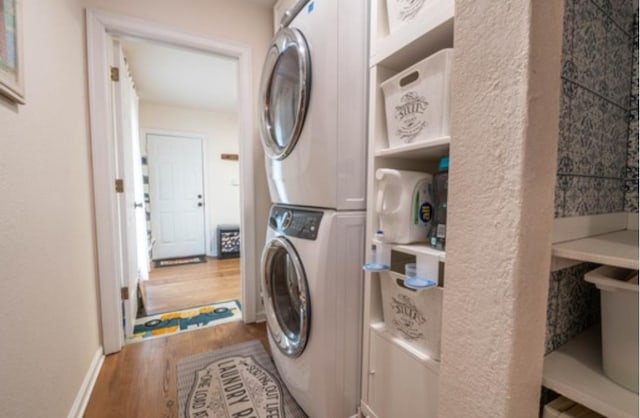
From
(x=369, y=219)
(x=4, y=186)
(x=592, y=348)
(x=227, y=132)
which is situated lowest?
(x=592, y=348)

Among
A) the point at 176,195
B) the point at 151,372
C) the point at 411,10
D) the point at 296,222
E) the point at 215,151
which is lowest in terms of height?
the point at 151,372

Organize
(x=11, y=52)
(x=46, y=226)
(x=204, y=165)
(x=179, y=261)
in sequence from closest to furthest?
(x=11, y=52) < (x=46, y=226) < (x=179, y=261) < (x=204, y=165)

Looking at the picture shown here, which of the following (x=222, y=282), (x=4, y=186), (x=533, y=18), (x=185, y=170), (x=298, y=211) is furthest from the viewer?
(x=185, y=170)

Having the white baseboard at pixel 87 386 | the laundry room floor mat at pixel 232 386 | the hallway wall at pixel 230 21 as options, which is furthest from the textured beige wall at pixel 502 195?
the hallway wall at pixel 230 21

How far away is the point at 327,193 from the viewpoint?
1033 millimetres

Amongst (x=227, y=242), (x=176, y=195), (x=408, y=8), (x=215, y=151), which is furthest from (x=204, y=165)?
(x=408, y=8)

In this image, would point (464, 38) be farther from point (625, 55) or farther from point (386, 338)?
point (386, 338)

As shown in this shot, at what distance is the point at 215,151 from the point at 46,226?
342cm

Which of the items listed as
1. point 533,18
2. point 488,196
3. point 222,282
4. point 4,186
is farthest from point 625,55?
point 222,282

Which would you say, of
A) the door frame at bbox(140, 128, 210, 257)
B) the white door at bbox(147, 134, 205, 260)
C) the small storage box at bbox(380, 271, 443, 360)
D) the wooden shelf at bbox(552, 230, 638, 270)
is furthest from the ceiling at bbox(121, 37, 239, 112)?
the wooden shelf at bbox(552, 230, 638, 270)

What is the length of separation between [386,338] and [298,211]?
605mm

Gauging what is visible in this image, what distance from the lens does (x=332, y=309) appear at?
104 centimetres

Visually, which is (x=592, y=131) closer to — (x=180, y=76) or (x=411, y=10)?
(x=411, y=10)

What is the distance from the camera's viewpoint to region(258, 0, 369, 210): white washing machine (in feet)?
3.23
